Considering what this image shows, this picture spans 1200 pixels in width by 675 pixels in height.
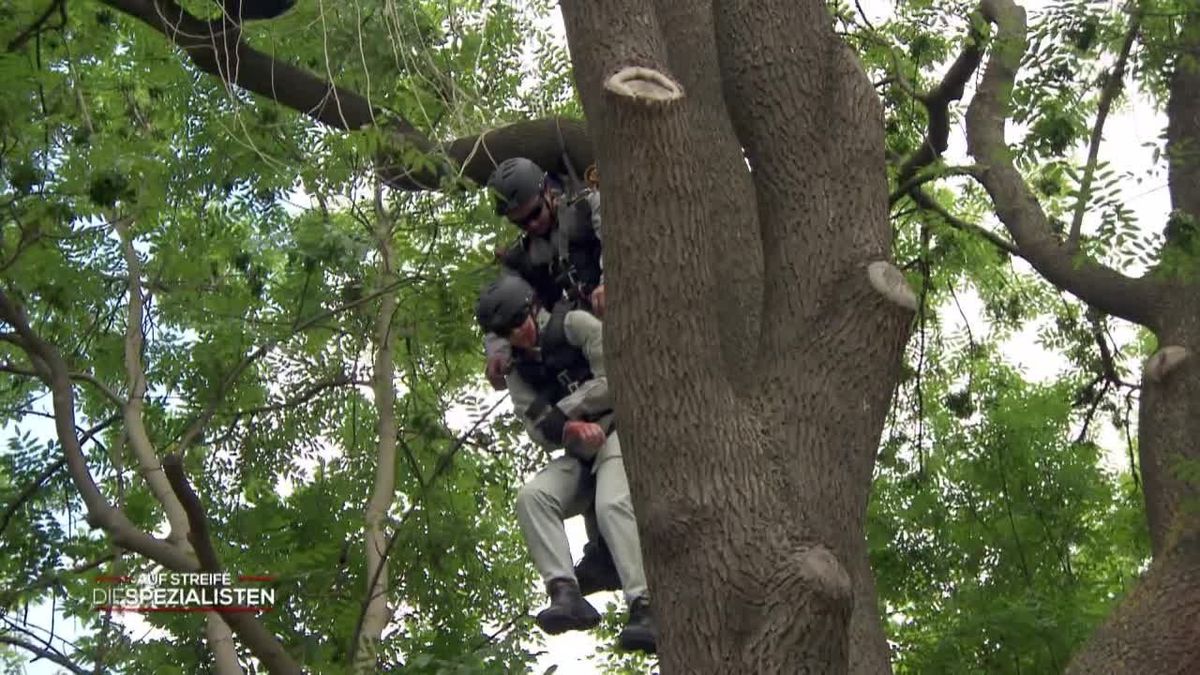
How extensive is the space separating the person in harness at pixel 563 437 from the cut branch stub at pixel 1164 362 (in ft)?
5.82

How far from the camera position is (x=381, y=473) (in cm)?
667

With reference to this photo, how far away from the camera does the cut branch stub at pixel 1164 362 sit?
537cm

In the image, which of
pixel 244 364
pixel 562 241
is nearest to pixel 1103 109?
pixel 562 241

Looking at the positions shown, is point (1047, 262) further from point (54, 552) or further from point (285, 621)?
point (54, 552)

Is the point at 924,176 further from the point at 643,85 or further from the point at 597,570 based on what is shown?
the point at 643,85

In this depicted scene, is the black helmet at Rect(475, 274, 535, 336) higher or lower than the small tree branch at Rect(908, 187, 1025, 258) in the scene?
lower

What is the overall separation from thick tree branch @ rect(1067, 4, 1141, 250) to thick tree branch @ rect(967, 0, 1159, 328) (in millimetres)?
106

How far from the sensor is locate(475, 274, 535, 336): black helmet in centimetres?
520

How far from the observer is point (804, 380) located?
3.79 meters

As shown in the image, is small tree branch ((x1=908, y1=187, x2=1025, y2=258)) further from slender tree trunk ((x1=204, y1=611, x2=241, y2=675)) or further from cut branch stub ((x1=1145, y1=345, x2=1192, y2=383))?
slender tree trunk ((x1=204, y1=611, x2=241, y2=675))

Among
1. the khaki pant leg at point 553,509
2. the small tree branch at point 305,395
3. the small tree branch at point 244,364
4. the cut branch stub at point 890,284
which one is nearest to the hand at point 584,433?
the khaki pant leg at point 553,509

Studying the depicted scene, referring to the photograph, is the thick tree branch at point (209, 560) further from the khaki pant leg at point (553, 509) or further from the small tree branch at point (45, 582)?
the small tree branch at point (45, 582)

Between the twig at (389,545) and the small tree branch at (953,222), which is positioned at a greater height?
the small tree branch at (953,222)

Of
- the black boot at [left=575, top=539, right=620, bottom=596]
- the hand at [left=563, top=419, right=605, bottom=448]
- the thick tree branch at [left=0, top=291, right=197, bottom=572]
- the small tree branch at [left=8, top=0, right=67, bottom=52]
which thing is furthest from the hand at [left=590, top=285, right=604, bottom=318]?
the small tree branch at [left=8, top=0, right=67, bottom=52]
